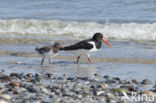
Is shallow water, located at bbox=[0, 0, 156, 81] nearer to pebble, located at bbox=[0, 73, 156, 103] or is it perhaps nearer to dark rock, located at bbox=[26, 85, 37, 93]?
pebble, located at bbox=[0, 73, 156, 103]

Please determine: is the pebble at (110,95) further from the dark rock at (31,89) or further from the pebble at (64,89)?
the dark rock at (31,89)

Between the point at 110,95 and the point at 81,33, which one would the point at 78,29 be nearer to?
the point at 81,33

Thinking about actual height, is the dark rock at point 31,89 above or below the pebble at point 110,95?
above

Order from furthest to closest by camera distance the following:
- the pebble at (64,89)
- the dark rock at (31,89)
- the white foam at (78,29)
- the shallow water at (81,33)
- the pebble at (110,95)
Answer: the white foam at (78,29)
the shallow water at (81,33)
the dark rock at (31,89)
the pebble at (110,95)
the pebble at (64,89)

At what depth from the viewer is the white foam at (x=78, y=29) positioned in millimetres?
12704

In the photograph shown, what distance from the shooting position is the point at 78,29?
13.8 meters

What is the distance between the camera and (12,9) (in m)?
18.6

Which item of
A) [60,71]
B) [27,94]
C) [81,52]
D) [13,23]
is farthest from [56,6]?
[27,94]

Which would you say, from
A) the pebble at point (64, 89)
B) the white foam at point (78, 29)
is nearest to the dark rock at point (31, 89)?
the pebble at point (64, 89)

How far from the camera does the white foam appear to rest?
12704 millimetres

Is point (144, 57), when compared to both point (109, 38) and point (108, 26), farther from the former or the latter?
point (108, 26)

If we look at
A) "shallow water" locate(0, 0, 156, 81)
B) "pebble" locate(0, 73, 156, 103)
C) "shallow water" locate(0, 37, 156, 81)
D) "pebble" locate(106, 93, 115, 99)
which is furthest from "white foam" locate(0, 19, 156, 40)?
"pebble" locate(106, 93, 115, 99)

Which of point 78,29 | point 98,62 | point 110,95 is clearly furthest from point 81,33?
point 110,95

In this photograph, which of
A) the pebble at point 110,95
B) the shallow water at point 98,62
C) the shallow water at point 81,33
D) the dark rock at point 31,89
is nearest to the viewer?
the pebble at point 110,95
